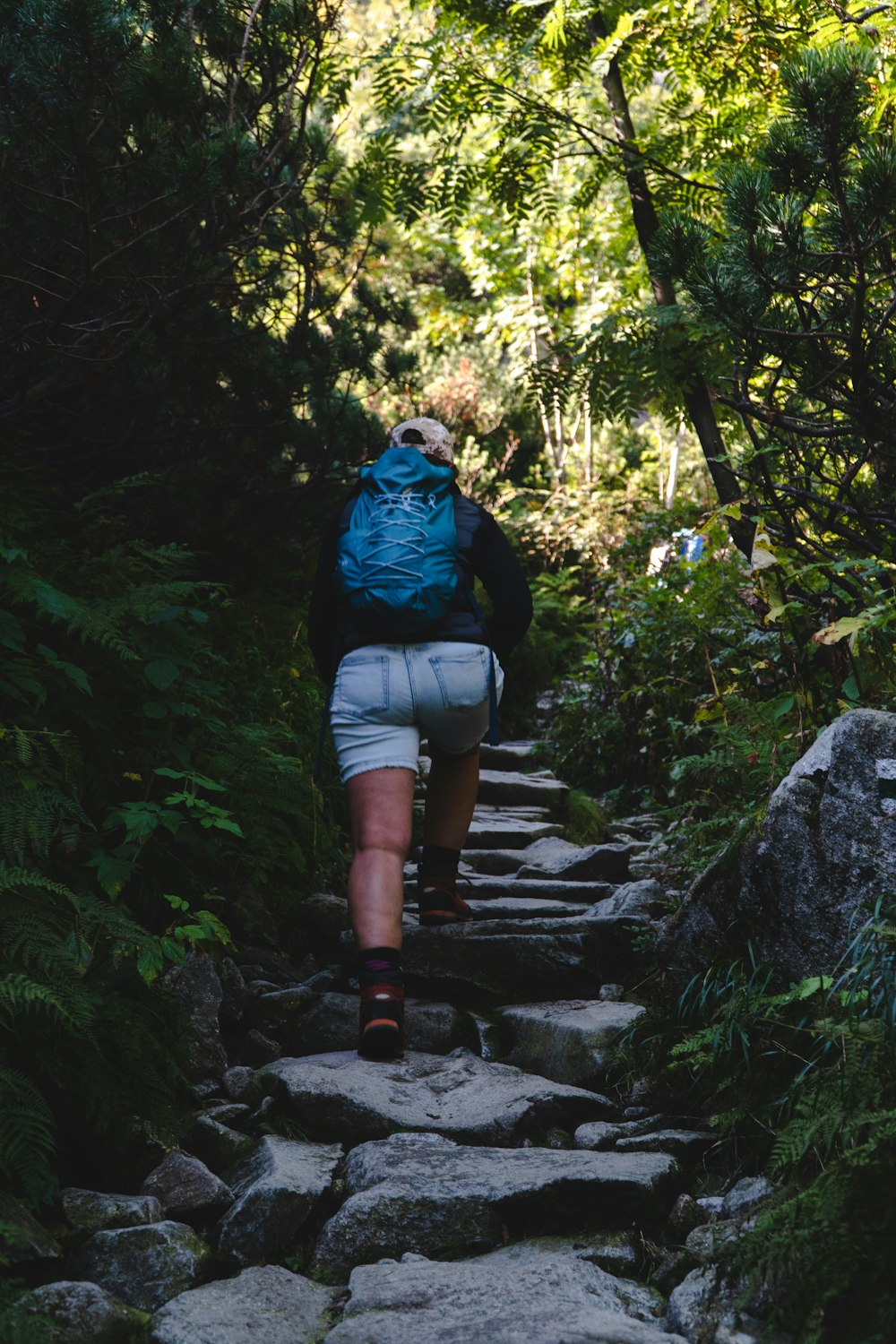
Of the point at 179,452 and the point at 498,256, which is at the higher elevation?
the point at 498,256

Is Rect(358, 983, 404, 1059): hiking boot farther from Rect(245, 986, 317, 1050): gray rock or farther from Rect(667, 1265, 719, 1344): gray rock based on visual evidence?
Rect(667, 1265, 719, 1344): gray rock

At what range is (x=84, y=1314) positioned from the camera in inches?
80.6

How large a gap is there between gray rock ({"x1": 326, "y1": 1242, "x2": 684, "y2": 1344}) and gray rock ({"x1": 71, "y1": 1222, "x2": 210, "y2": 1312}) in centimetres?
37

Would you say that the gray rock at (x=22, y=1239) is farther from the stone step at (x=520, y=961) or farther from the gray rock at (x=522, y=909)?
the gray rock at (x=522, y=909)

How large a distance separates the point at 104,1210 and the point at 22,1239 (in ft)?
0.98

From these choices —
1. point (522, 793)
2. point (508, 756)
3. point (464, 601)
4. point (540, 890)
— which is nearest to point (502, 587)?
point (464, 601)

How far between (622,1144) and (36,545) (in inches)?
110

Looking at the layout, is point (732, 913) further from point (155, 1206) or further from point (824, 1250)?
point (155, 1206)

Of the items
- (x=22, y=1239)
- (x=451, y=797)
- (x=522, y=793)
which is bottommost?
(x=22, y=1239)

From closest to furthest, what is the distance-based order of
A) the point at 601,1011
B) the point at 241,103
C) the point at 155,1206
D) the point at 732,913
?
the point at 155,1206
the point at 732,913
the point at 601,1011
the point at 241,103

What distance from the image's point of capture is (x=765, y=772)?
3.60m

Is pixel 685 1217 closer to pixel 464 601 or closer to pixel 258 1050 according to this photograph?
pixel 258 1050

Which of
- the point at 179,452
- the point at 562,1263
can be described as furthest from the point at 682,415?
the point at 562,1263

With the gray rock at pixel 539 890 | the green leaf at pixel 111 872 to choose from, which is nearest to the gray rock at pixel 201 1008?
the green leaf at pixel 111 872
